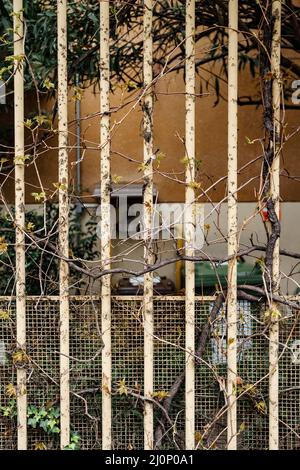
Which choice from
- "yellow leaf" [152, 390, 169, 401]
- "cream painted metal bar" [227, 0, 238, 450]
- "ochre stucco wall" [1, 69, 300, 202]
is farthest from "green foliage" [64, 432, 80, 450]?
"ochre stucco wall" [1, 69, 300, 202]

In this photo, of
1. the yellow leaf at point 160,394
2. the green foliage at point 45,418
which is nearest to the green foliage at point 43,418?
the green foliage at point 45,418

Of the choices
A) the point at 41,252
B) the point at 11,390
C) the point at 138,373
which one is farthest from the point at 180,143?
the point at 11,390

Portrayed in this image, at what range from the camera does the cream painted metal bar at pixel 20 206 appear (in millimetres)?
3033

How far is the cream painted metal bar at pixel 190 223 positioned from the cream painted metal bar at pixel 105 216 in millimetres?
431

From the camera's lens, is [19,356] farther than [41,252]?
No

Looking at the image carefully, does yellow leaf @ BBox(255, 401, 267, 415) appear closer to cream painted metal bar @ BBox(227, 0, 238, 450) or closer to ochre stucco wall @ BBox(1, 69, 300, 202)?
cream painted metal bar @ BBox(227, 0, 238, 450)

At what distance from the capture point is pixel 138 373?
123 inches

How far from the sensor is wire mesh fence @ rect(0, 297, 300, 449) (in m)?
3.06

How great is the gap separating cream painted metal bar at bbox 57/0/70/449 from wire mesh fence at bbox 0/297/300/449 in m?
0.07

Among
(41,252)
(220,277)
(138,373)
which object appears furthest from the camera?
(41,252)

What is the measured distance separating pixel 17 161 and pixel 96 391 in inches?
53.9

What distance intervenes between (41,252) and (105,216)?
59cm

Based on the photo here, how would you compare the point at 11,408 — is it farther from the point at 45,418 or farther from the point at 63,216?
the point at 63,216
